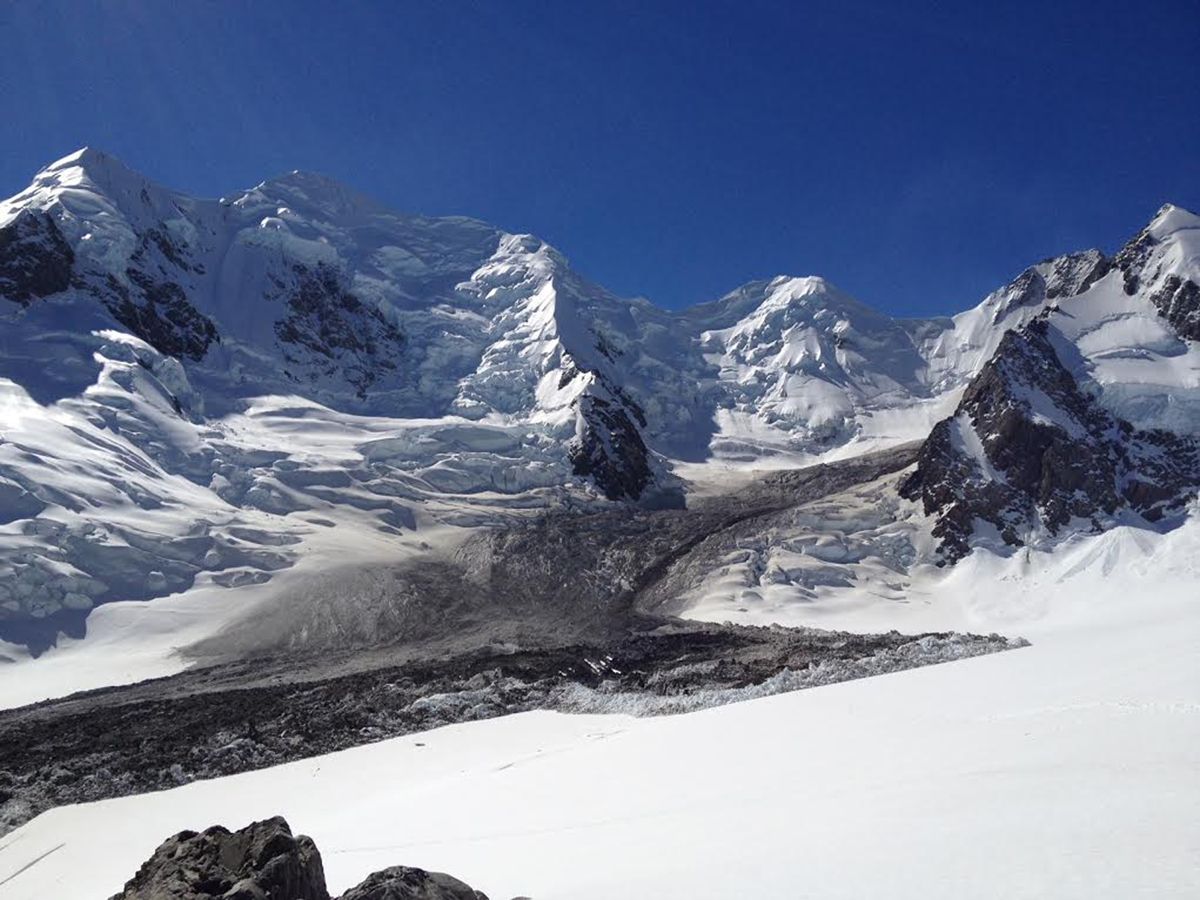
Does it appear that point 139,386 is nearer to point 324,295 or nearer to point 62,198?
point 62,198

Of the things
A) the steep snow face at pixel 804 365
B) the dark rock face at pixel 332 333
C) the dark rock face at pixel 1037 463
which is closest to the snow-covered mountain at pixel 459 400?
the dark rock face at pixel 1037 463

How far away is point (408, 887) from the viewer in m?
11.6

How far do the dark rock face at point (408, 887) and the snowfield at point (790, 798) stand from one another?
126cm

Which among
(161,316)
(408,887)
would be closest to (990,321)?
(161,316)

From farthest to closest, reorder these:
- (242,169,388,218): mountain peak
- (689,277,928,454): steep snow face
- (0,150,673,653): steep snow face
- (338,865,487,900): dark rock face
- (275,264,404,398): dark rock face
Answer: (242,169,388,218): mountain peak → (689,277,928,454): steep snow face → (275,264,404,398): dark rock face → (0,150,673,653): steep snow face → (338,865,487,900): dark rock face

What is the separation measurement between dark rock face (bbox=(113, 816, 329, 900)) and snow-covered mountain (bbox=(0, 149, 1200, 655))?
51133 millimetres

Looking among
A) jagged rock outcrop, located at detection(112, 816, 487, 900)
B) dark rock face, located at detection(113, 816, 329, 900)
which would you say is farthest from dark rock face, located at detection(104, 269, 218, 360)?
jagged rock outcrop, located at detection(112, 816, 487, 900)

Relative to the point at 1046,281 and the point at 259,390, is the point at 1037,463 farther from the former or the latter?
the point at 1046,281

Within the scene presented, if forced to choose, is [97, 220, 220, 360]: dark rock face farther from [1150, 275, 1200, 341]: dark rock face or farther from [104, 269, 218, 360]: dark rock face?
[1150, 275, 1200, 341]: dark rock face

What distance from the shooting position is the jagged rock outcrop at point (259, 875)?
1167 centimetres

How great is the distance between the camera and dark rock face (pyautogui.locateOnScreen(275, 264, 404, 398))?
5039 inches

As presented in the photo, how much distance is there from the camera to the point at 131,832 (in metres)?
24.7

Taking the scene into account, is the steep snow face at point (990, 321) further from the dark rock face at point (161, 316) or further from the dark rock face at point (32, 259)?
the dark rock face at point (32, 259)

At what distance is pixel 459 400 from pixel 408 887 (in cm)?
11398
